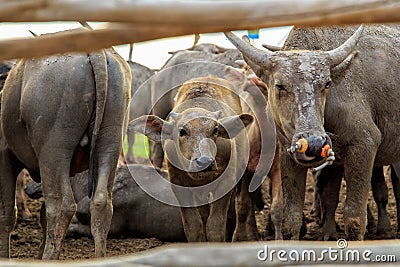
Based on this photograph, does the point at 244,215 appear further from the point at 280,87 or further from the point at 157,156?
the point at 157,156

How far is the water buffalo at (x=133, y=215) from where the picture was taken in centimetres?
887

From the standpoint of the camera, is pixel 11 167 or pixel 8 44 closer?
pixel 8 44

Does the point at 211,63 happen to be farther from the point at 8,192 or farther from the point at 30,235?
the point at 8,192

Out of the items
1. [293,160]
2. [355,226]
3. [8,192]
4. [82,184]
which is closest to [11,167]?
[8,192]

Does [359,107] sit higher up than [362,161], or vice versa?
[359,107]

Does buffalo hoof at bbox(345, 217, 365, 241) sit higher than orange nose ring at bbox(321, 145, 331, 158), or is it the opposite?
orange nose ring at bbox(321, 145, 331, 158)

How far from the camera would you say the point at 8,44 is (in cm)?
250

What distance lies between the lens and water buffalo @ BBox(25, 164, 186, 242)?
29.1ft

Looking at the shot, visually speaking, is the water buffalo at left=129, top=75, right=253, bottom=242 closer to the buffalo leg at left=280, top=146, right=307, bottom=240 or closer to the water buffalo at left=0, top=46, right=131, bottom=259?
the water buffalo at left=0, top=46, right=131, bottom=259

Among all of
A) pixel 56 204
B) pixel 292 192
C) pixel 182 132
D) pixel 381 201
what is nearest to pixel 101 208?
pixel 56 204

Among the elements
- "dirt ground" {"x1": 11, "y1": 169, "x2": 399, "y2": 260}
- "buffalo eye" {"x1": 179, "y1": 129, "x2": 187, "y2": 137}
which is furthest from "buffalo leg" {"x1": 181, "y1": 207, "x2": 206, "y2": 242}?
"dirt ground" {"x1": 11, "y1": 169, "x2": 399, "y2": 260}

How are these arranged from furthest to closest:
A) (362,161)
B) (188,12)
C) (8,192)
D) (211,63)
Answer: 1. (211,63)
2. (8,192)
3. (362,161)
4. (188,12)

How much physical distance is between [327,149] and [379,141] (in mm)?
982

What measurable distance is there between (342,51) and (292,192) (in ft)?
4.02
